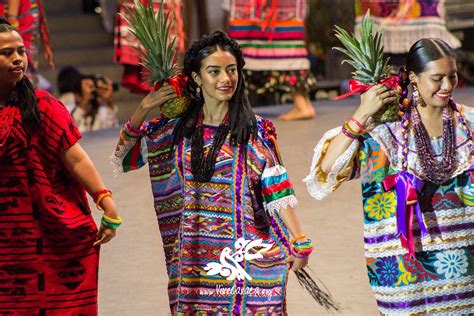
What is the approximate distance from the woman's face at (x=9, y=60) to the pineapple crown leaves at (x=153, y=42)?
0.55 m

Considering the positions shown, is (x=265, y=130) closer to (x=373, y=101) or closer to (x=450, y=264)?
(x=373, y=101)

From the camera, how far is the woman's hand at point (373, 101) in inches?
169

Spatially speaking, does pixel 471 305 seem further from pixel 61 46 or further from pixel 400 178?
pixel 61 46

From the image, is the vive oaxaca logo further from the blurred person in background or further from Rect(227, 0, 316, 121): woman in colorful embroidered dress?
the blurred person in background

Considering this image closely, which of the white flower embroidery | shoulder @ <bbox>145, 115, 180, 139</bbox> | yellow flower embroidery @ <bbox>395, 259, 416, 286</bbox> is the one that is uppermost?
shoulder @ <bbox>145, 115, 180, 139</bbox>

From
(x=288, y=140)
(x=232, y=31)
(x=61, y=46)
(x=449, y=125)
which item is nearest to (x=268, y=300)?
(x=449, y=125)

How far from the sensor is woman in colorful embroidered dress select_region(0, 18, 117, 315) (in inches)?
174

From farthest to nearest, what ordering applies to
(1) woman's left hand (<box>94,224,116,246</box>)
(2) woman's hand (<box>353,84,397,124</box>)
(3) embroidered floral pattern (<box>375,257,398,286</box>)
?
(1) woman's left hand (<box>94,224,116,246</box>) < (3) embroidered floral pattern (<box>375,257,398,286</box>) < (2) woman's hand (<box>353,84,397,124</box>)

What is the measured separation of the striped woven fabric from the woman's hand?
1.42 ft

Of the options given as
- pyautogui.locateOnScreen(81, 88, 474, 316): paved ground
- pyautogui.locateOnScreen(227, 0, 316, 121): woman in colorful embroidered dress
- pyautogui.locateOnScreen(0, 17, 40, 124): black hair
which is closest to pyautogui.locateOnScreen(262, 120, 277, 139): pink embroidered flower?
pyautogui.locateOnScreen(0, 17, 40, 124): black hair

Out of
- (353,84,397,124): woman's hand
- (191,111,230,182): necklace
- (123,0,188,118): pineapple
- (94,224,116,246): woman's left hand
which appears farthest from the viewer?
(123,0,188,118): pineapple

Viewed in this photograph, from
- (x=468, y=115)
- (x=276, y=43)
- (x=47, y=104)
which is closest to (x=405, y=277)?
(x=468, y=115)

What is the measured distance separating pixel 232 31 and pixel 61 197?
198 inches

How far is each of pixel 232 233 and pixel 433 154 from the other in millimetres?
A: 793
